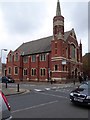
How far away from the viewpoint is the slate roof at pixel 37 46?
177 feet

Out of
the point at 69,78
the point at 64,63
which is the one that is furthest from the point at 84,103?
the point at 69,78

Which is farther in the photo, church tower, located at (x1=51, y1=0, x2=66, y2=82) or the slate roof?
the slate roof

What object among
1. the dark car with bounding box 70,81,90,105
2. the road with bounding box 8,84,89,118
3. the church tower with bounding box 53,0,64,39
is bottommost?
the road with bounding box 8,84,89,118

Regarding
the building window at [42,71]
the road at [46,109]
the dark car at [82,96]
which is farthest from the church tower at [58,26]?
the dark car at [82,96]

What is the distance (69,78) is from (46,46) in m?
10.7

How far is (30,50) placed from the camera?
196ft

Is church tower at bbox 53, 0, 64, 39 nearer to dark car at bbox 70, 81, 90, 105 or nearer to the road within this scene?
the road

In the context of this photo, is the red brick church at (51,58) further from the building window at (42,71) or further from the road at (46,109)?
the road at (46,109)

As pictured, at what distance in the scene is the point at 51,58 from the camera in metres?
49.9

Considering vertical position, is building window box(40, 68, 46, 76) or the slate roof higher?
the slate roof

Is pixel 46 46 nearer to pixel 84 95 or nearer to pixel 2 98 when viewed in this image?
pixel 84 95

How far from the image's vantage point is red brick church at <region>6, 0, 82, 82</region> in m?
48.5

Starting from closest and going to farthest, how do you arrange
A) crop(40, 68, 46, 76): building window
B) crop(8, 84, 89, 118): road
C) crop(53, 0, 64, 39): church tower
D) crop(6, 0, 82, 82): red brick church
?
crop(8, 84, 89, 118): road → crop(6, 0, 82, 82): red brick church → crop(53, 0, 64, 39): church tower → crop(40, 68, 46, 76): building window

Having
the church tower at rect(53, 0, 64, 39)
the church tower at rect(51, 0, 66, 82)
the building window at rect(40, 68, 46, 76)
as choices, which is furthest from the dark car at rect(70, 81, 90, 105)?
the building window at rect(40, 68, 46, 76)
